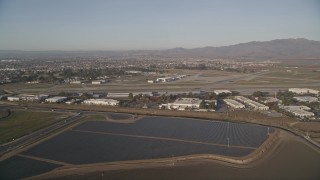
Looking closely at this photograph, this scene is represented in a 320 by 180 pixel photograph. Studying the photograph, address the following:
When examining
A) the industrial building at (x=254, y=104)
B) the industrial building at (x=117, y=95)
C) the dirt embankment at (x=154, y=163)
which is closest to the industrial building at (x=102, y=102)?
the industrial building at (x=117, y=95)

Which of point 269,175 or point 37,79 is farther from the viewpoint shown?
point 37,79

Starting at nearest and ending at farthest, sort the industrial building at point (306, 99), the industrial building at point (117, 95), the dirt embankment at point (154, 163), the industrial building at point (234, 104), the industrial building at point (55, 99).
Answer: the dirt embankment at point (154, 163) → the industrial building at point (234, 104) → the industrial building at point (306, 99) → the industrial building at point (55, 99) → the industrial building at point (117, 95)

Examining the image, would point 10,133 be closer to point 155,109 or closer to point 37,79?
point 155,109

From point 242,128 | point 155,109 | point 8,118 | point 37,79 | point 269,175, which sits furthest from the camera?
point 37,79

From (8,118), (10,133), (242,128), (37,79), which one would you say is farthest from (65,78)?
(242,128)

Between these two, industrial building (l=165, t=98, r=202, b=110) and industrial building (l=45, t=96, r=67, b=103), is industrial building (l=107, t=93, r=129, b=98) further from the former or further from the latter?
industrial building (l=165, t=98, r=202, b=110)

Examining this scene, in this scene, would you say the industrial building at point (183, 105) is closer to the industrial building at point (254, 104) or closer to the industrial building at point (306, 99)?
the industrial building at point (254, 104)

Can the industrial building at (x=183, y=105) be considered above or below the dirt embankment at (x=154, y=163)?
above
